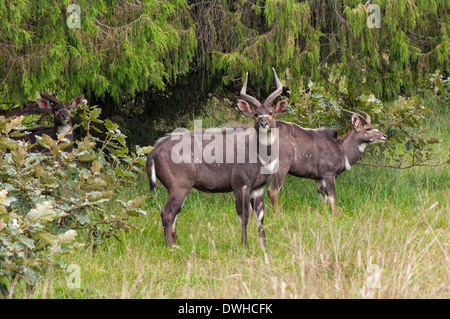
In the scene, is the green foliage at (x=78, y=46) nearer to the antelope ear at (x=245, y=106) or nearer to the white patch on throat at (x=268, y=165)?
the antelope ear at (x=245, y=106)

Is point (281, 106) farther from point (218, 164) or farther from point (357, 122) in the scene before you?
point (357, 122)

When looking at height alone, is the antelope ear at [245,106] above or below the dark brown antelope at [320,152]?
above

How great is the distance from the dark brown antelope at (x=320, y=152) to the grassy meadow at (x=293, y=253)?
0.98 feet

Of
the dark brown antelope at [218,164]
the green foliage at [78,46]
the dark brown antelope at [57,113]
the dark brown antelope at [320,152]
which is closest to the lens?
the green foliage at [78,46]

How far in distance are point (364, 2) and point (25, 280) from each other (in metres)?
5.89

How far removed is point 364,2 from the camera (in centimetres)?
827

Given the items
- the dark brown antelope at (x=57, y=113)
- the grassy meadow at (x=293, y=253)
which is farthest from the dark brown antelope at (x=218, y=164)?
the dark brown antelope at (x=57, y=113)

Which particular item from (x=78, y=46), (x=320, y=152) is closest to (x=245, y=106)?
(x=320, y=152)

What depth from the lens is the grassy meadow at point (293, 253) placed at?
418cm

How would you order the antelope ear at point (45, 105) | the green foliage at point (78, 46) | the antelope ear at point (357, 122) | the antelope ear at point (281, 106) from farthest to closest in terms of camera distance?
the antelope ear at point (45, 105) → the antelope ear at point (357, 122) → the antelope ear at point (281, 106) → the green foliage at point (78, 46)

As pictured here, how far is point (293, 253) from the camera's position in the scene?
4.80m

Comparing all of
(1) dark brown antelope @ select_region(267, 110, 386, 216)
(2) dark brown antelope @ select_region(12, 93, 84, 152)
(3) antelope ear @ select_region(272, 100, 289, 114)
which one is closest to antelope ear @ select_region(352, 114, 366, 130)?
(1) dark brown antelope @ select_region(267, 110, 386, 216)
